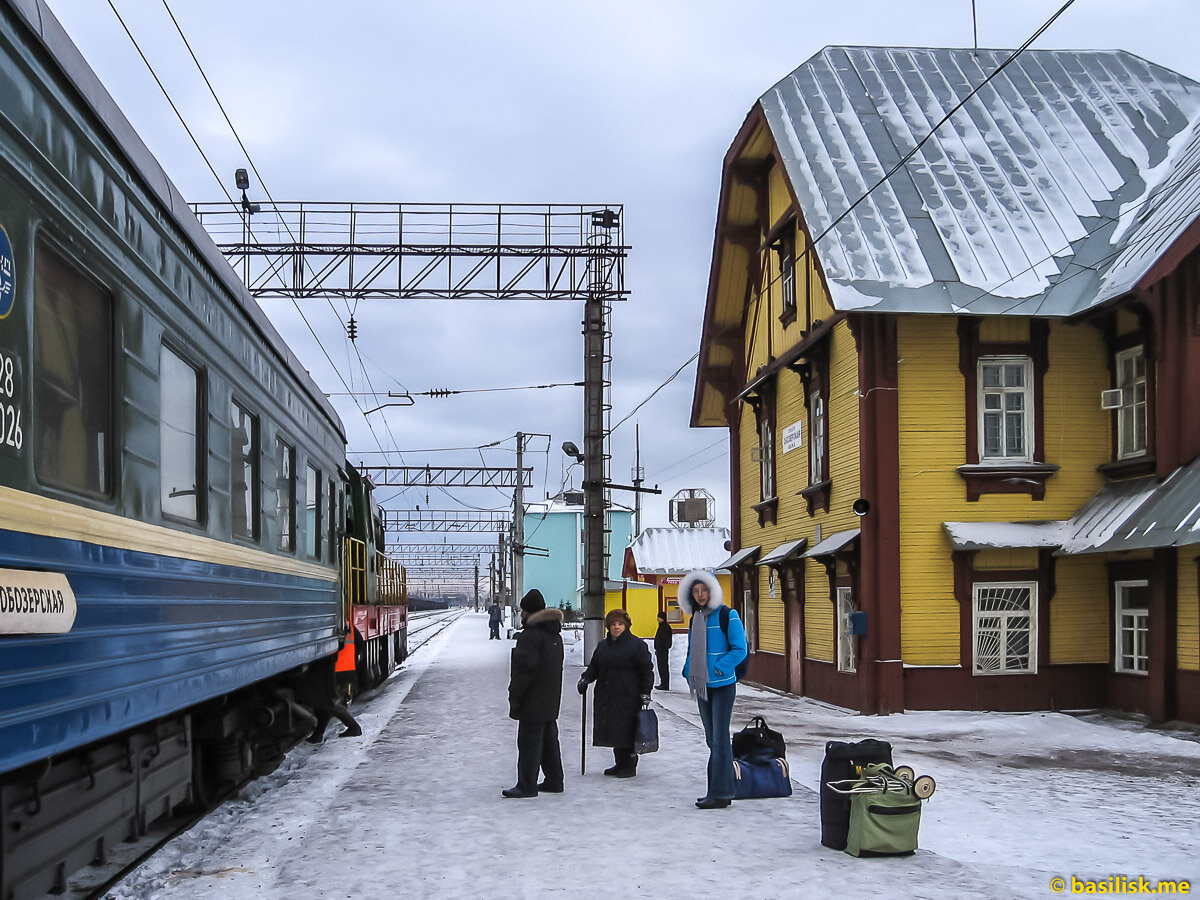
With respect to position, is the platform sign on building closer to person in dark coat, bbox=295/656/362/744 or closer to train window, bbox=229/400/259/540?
person in dark coat, bbox=295/656/362/744

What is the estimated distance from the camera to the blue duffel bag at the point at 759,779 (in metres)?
9.80

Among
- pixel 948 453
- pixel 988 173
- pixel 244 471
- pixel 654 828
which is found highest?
pixel 988 173

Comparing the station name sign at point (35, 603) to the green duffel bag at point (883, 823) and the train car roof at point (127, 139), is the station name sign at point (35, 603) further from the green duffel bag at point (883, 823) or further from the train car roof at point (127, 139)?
the green duffel bag at point (883, 823)

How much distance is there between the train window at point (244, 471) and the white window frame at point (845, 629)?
11381mm

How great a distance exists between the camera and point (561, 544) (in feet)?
242

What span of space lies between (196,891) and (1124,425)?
1438cm

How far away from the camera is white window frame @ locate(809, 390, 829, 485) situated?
797 inches

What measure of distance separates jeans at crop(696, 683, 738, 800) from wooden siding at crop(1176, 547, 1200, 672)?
8.20 meters

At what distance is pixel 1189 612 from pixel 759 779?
8.03m

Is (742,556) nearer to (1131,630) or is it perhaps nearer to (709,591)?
(1131,630)

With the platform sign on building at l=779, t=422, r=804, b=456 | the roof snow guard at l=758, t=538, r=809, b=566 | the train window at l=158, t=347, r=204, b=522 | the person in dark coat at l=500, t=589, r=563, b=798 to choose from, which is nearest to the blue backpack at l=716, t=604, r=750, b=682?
the person in dark coat at l=500, t=589, r=563, b=798

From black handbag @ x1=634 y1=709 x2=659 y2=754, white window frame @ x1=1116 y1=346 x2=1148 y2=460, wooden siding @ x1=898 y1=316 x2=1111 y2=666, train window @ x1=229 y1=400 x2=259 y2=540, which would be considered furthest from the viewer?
wooden siding @ x1=898 y1=316 x2=1111 y2=666

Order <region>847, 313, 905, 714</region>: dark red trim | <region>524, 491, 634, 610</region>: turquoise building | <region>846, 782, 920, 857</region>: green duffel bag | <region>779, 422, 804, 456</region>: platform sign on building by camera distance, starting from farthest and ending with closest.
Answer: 1. <region>524, 491, 634, 610</region>: turquoise building
2. <region>779, 422, 804, 456</region>: platform sign on building
3. <region>847, 313, 905, 714</region>: dark red trim
4. <region>846, 782, 920, 857</region>: green duffel bag

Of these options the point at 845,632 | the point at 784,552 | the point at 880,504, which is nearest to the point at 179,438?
the point at 880,504
